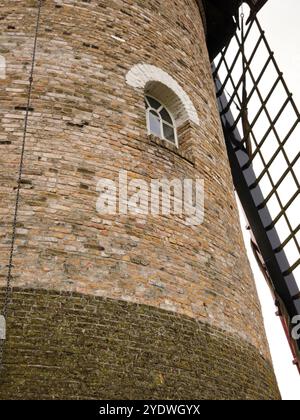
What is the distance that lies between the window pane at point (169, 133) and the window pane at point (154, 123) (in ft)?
0.41

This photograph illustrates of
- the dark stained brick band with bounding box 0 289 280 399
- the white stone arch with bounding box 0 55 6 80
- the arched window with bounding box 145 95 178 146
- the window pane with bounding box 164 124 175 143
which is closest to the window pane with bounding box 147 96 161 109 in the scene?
the arched window with bounding box 145 95 178 146

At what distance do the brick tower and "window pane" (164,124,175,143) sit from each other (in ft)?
0.31

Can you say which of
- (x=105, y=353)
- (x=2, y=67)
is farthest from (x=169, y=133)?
(x=105, y=353)

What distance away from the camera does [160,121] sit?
6.06 metres

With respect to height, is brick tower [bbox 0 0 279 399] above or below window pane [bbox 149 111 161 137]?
below

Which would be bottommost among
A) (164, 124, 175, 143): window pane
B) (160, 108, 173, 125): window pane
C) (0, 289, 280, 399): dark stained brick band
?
(0, 289, 280, 399): dark stained brick band

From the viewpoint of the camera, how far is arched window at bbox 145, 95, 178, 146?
19.5 feet

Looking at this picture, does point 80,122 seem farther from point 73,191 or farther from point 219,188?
point 219,188

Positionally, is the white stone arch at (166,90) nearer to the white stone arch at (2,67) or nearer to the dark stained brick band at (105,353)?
the white stone arch at (2,67)

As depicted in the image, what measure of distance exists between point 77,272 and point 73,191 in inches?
30.2

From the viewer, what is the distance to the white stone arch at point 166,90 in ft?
18.9

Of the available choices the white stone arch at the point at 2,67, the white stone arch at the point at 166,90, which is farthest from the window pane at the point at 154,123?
the white stone arch at the point at 2,67

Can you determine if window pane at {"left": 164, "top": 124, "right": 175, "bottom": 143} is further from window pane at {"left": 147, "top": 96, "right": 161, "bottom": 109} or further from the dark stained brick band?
the dark stained brick band

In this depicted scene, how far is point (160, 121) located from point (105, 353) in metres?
3.12
